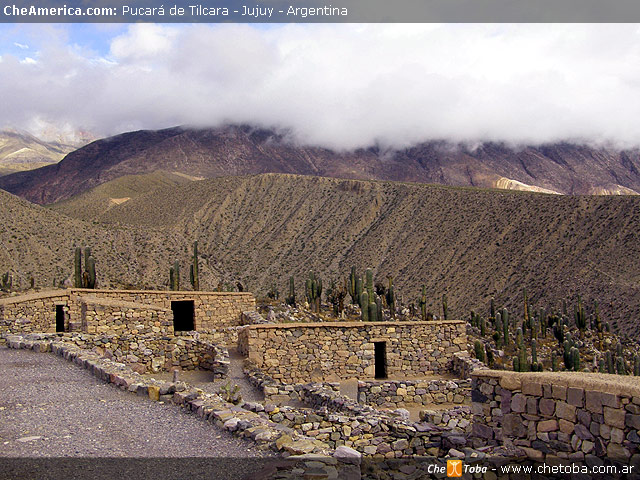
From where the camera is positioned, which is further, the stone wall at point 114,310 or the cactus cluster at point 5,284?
the cactus cluster at point 5,284

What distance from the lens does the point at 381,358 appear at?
1507 centimetres

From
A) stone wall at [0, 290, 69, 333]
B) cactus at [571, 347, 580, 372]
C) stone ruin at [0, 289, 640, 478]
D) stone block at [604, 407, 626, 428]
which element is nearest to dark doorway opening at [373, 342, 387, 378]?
stone ruin at [0, 289, 640, 478]

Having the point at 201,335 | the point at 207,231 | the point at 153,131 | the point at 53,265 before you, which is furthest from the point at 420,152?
the point at 201,335

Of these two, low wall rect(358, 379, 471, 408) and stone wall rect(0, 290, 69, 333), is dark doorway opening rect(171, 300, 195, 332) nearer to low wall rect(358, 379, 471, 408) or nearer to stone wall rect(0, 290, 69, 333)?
stone wall rect(0, 290, 69, 333)

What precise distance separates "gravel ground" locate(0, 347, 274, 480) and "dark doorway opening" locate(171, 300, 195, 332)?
8067mm

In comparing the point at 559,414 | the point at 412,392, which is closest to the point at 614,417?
the point at 559,414

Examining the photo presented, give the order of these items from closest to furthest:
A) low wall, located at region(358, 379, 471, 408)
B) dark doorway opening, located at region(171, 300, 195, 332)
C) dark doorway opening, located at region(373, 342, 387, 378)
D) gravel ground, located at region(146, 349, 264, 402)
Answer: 1. gravel ground, located at region(146, 349, 264, 402)
2. low wall, located at region(358, 379, 471, 408)
3. dark doorway opening, located at region(373, 342, 387, 378)
4. dark doorway opening, located at region(171, 300, 195, 332)

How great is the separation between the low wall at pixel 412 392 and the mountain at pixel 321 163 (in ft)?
475

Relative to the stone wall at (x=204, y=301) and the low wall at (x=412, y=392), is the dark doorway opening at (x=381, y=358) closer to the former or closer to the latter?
the low wall at (x=412, y=392)

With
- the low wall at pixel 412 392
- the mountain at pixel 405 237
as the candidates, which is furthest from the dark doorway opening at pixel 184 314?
the mountain at pixel 405 237

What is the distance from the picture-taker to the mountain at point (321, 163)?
160750 mm

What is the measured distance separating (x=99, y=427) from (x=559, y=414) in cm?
518

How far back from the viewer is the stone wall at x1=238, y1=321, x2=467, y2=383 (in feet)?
46.4
